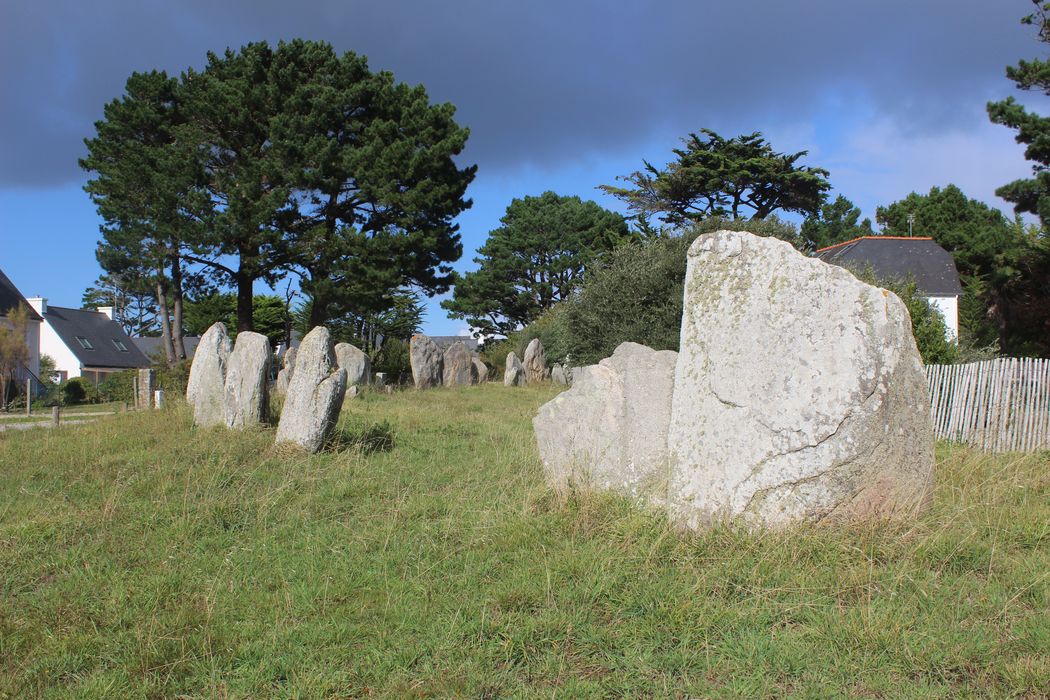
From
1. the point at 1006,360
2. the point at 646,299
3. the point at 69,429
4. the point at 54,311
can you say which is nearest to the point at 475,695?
the point at 1006,360

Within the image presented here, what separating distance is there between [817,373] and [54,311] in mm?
53868

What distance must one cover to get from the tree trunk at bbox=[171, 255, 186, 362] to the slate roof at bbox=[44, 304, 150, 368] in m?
Result: 16.8

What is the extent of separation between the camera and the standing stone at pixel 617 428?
6.29 metres

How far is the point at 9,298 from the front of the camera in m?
40.1

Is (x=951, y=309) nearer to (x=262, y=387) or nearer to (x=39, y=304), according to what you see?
(x=262, y=387)

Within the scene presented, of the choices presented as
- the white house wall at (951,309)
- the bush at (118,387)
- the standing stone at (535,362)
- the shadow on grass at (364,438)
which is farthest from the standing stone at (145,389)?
the white house wall at (951,309)

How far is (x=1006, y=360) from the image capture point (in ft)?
33.4

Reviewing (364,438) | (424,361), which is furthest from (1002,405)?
(424,361)

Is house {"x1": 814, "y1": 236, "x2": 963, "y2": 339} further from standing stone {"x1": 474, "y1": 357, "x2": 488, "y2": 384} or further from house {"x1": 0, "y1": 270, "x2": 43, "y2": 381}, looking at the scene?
house {"x1": 0, "y1": 270, "x2": 43, "y2": 381}

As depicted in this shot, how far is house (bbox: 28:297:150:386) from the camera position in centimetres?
4653

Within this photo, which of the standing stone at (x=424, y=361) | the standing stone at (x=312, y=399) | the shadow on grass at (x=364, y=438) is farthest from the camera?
the standing stone at (x=424, y=361)

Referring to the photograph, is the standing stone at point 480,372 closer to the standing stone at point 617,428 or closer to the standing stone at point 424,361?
the standing stone at point 424,361

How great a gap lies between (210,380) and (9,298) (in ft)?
119

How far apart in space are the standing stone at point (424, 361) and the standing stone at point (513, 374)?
3605 millimetres
